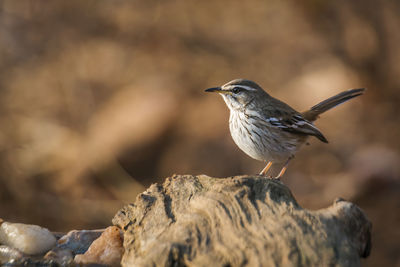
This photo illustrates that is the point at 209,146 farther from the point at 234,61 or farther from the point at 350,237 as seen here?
the point at 350,237

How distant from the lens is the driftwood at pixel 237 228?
3307mm

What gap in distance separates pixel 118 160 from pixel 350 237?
8.30 meters

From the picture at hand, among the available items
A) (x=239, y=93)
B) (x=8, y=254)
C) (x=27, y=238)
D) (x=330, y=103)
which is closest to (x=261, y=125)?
(x=239, y=93)

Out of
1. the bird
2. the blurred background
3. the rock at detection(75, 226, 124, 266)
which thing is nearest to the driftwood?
the rock at detection(75, 226, 124, 266)

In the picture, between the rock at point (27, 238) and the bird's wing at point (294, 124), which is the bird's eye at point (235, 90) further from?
the rock at point (27, 238)

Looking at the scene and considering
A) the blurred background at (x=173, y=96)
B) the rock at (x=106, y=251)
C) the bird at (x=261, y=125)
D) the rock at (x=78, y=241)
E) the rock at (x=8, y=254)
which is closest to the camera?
the rock at (x=106, y=251)

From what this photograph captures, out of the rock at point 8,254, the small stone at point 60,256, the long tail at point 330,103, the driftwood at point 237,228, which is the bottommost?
the driftwood at point 237,228

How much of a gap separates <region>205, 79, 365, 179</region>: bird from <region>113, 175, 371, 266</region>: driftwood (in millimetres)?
2185

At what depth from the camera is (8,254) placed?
14.4 ft

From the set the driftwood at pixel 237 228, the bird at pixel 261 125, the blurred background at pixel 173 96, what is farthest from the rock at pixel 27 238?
the blurred background at pixel 173 96

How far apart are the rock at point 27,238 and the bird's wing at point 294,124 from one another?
304 cm

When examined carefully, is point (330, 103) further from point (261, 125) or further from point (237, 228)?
point (237, 228)

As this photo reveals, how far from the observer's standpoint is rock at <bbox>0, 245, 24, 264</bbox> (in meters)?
4.34

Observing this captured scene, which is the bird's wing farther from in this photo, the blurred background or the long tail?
the blurred background
